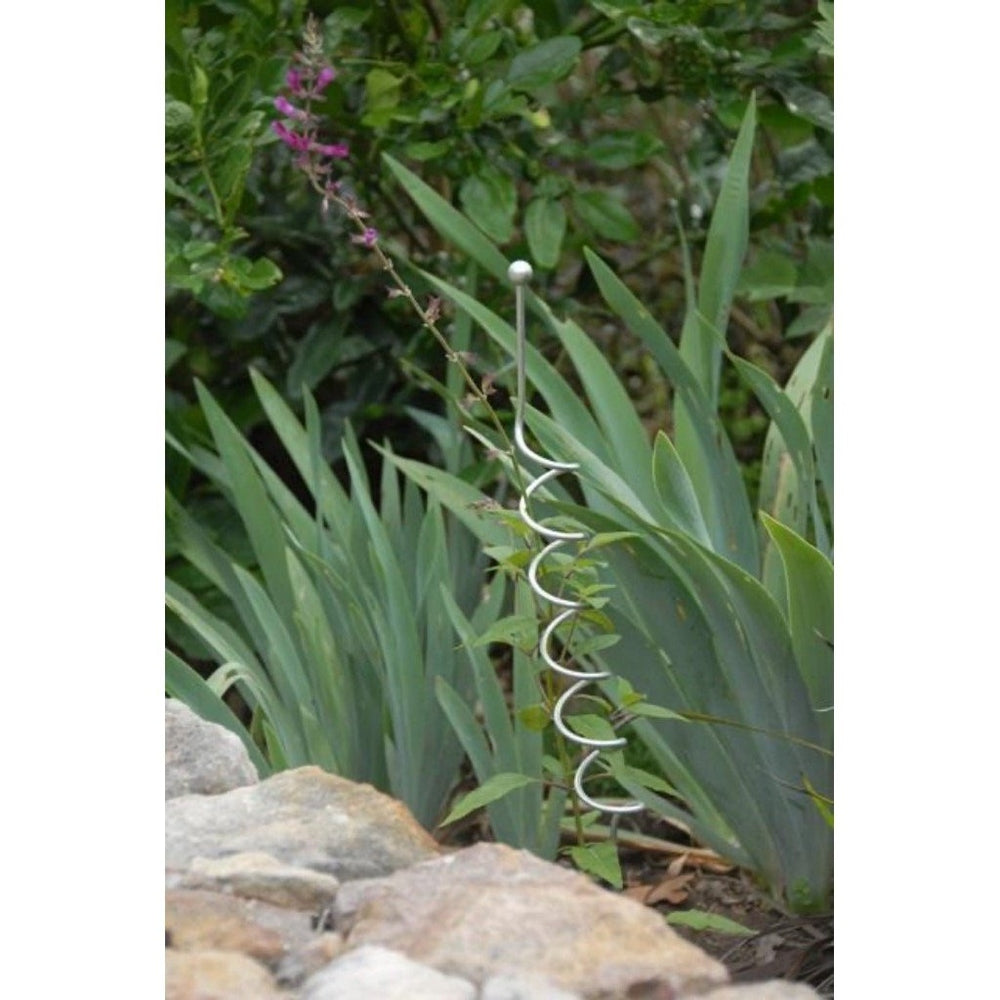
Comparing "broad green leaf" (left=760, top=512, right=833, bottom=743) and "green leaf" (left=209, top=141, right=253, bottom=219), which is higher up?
"green leaf" (left=209, top=141, right=253, bottom=219)

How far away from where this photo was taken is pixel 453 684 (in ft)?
6.37

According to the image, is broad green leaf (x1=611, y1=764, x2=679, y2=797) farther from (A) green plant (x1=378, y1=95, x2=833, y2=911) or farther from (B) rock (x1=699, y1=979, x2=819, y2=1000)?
(B) rock (x1=699, y1=979, x2=819, y2=1000)

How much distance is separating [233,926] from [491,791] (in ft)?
1.07

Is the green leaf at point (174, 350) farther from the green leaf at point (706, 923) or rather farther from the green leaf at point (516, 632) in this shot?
the green leaf at point (706, 923)

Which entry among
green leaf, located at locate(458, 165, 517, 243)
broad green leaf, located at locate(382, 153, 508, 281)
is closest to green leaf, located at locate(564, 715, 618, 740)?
broad green leaf, located at locate(382, 153, 508, 281)

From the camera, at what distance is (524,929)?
128cm

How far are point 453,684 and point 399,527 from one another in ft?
0.82

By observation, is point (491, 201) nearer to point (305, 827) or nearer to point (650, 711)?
point (650, 711)

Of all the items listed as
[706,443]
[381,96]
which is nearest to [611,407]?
[706,443]

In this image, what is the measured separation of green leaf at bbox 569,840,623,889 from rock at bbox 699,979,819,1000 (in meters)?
0.28

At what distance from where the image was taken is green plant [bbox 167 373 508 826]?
1821 mm
